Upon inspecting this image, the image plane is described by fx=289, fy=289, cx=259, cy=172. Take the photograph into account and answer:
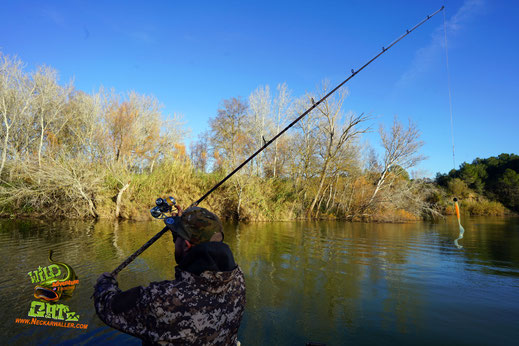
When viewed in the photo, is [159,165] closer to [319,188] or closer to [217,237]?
[319,188]

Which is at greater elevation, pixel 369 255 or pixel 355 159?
pixel 355 159

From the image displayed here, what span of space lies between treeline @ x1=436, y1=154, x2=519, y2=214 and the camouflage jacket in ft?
126

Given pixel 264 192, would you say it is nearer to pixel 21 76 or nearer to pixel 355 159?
pixel 355 159

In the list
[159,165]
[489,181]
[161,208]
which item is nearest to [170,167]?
[159,165]

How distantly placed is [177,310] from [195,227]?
1.74 feet

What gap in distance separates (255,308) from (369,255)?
18.6ft

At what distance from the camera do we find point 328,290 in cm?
568

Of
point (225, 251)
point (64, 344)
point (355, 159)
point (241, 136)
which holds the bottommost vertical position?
point (64, 344)

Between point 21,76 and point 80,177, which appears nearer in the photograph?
point 80,177

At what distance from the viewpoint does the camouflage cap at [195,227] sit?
203cm

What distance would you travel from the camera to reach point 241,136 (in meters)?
29.2

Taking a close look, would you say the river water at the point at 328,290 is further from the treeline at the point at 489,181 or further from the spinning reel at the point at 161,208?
the treeline at the point at 489,181

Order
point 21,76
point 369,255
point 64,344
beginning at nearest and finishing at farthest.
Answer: point 64,344
point 369,255
point 21,76

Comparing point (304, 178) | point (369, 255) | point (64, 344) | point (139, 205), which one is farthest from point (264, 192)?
point (64, 344)
